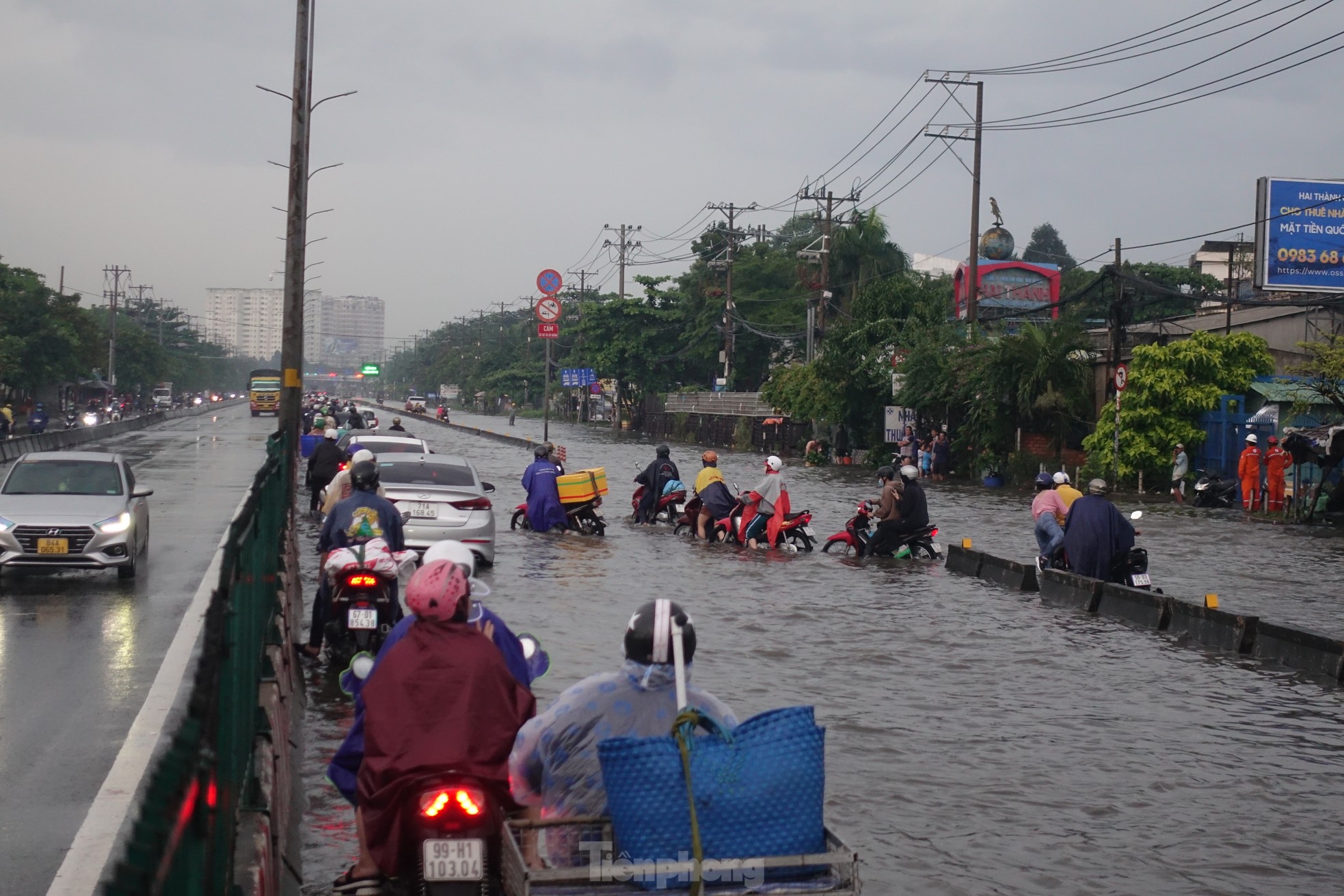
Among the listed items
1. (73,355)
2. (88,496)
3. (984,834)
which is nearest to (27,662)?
(88,496)

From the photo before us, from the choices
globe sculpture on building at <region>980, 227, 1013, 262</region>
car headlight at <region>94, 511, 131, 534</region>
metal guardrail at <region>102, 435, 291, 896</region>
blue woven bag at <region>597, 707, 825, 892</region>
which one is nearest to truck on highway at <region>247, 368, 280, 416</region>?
globe sculpture on building at <region>980, 227, 1013, 262</region>

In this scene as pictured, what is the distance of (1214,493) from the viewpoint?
32.4m

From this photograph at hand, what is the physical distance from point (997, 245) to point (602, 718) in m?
58.7

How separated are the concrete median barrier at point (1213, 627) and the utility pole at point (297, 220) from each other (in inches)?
562

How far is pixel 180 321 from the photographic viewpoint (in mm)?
181625

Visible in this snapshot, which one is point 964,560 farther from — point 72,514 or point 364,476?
point 72,514

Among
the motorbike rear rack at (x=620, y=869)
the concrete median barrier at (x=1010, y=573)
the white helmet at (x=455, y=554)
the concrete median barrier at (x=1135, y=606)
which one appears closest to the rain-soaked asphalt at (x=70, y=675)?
the white helmet at (x=455, y=554)

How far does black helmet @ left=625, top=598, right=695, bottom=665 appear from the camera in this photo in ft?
15.1

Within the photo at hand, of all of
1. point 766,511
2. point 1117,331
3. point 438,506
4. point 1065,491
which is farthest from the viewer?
point 1117,331

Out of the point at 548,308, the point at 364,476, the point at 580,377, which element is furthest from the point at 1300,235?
the point at 580,377

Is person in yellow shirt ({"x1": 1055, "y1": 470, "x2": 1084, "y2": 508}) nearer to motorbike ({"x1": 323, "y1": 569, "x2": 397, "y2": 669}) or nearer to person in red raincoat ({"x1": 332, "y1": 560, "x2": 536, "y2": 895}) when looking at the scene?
motorbike ({"x1": 323, "y1": 569, "x2": 397, "y2": 669})

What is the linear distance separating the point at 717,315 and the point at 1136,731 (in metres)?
76.4

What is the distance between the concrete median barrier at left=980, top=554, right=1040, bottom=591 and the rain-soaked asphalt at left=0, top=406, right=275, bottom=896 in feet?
30.4

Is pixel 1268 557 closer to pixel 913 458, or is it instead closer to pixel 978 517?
pixel 978 517
